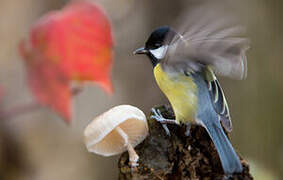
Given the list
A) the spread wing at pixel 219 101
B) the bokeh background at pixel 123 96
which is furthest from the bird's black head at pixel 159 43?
the bokeh background at pixel 123 96

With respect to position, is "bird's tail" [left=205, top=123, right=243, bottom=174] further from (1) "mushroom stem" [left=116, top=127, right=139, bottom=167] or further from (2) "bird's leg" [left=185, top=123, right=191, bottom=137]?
(1) "mushroom stem" [left=116, top=127, right=139, bottom=167]

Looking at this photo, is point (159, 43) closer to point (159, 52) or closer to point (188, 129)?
point (159, 52)

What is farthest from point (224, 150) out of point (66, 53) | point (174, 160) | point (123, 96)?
point (123, 96)

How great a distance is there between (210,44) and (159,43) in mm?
269

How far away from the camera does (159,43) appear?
1.58 metres

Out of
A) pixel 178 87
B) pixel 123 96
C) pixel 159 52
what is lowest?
pixel 123 96

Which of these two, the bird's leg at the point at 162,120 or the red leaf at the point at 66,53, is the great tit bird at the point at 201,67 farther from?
the red leaf at the point at 66,53

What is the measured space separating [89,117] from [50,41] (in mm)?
1918

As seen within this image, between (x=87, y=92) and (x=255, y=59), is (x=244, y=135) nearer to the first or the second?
(x=255, y=59)

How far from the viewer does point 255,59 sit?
4.05m

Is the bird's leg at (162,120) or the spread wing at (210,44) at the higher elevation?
the spread wing at (210,44)

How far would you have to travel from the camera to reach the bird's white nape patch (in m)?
1.58

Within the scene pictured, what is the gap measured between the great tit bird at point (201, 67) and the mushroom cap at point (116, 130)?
13 centimetres

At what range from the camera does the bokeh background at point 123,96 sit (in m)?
2.34
